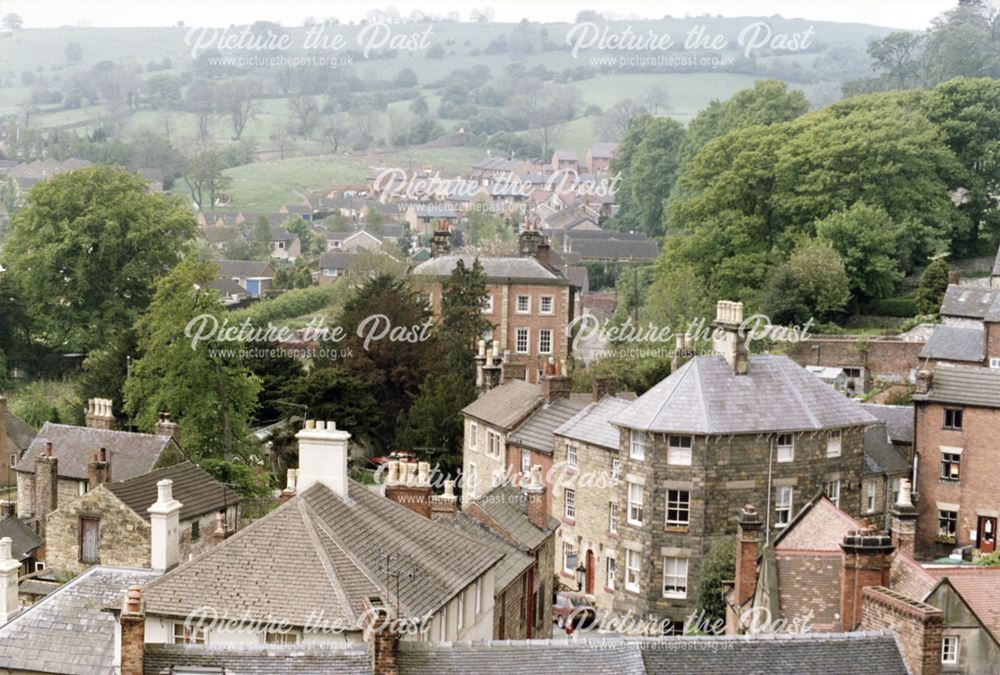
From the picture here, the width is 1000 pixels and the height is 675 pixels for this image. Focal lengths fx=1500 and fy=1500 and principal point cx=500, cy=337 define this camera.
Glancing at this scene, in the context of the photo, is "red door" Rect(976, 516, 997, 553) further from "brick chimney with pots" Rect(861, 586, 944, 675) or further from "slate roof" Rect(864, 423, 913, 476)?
"brick chimney with pots" Rect(861, 586, 944, 675)

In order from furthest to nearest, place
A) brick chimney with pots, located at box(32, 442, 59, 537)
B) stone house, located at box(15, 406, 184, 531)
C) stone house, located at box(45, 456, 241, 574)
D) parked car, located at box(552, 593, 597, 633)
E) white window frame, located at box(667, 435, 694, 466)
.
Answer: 1. white window frame, located at box(667, 435, 694, 466)
2. stone house, located at box(15, 406, 184, 531)
3. brick chimney with pots, located at box(32, 442, 59, 537)
4. parked car, located at box(552, 593, 597, 633)
5. stone house, located at box(45, 456, 241, 574)

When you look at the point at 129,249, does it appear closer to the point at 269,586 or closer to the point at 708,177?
the point at 708,177

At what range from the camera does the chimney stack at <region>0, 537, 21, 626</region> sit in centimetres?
2658

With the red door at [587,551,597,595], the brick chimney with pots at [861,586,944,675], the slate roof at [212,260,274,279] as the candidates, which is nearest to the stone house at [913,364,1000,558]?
the red door at [587,551,597,595]

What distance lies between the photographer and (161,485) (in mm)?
26828

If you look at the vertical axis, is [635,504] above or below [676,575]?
above

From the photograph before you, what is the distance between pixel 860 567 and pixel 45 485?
26.2m

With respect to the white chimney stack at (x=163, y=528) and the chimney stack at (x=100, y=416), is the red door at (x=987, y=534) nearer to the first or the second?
the chimney stack at (x=100, y=416)

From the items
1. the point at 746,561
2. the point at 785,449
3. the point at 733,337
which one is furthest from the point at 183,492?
the point at 785,449

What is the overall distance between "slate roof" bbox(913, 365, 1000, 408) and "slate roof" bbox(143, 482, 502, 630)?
25.1 metres

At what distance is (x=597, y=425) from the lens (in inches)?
1869

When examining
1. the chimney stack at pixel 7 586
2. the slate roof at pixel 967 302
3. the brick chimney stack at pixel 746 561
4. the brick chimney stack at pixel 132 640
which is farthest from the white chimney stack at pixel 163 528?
the slate roof at pixel 967 302

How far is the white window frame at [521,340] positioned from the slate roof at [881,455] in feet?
98.1

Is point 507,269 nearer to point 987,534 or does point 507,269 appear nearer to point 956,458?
point 956,458
